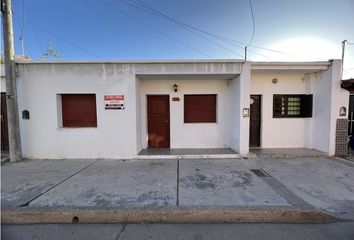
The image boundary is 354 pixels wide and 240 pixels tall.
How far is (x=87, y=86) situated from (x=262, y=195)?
5.50 metres

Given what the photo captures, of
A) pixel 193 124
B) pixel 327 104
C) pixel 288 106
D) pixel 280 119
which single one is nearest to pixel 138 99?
pixel 193 124

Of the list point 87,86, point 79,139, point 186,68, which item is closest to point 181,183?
point 186,68

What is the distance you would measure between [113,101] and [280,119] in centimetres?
606

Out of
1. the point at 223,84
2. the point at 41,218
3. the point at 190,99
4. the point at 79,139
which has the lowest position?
the point at 41,218

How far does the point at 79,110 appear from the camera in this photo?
6086mm

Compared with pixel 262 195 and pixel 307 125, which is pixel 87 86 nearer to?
pixel 262 195

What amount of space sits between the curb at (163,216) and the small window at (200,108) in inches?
172

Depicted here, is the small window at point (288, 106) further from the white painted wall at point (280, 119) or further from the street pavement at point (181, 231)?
the street pavement at point (181, 231)

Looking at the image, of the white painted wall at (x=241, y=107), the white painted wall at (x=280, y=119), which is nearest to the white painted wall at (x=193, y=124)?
the white painted wall at (x=241, y=107)

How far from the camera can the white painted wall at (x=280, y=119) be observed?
22.7ft

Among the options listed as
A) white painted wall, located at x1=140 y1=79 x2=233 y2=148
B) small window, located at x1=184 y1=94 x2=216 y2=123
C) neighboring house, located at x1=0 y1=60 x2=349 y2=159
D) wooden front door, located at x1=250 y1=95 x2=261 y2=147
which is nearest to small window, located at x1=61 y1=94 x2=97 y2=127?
neighboring house, located at x1=0 y1=60 x2=349 y2=159

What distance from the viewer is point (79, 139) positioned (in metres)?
5.89

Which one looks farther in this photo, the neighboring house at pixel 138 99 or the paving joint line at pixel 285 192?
the neighboring house at pixel 138 99

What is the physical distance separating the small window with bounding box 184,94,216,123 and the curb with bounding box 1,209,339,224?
4.37 m
